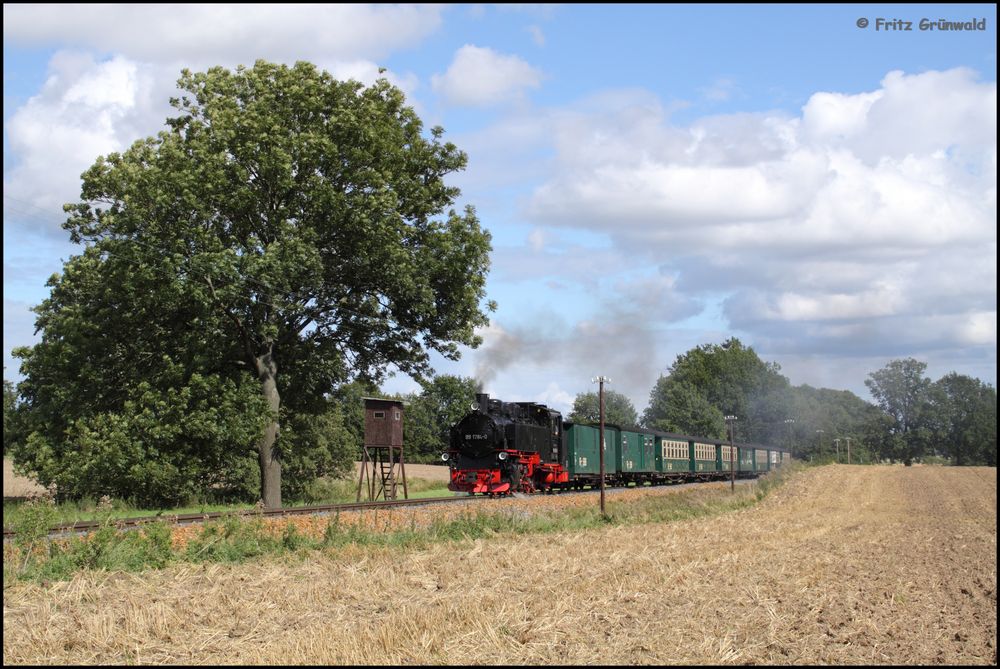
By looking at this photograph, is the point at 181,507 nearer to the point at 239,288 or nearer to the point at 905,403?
the point at 239,288

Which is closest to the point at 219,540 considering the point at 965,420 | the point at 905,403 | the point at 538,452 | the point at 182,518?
the point at 182,518

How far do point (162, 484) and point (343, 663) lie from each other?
23.1m

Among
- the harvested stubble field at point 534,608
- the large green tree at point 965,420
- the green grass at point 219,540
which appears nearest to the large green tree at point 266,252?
the green grass at point 219,540

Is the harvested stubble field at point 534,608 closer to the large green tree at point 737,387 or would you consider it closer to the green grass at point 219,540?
the green grass at point 219,540

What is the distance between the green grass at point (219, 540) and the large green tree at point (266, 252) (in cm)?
1098

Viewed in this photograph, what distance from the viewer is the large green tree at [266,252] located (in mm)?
30516

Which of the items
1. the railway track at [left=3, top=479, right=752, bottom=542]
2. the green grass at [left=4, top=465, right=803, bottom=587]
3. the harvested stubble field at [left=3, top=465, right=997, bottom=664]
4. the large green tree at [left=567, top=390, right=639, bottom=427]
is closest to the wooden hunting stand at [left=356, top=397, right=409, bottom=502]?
the railway track at [left=3, top=479, right=752, bottom=542]

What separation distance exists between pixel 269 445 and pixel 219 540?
15862 mm

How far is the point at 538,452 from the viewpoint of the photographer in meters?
39.2

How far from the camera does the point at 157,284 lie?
3064 cm

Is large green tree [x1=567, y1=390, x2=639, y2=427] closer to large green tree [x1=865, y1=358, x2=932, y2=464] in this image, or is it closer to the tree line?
large green tree [x1=865, y1=358, x2=932, y2=464]

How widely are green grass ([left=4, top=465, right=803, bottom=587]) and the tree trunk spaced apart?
1068cm

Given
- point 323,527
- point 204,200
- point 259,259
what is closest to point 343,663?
point 323,527

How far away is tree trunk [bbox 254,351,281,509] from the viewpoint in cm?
3334
